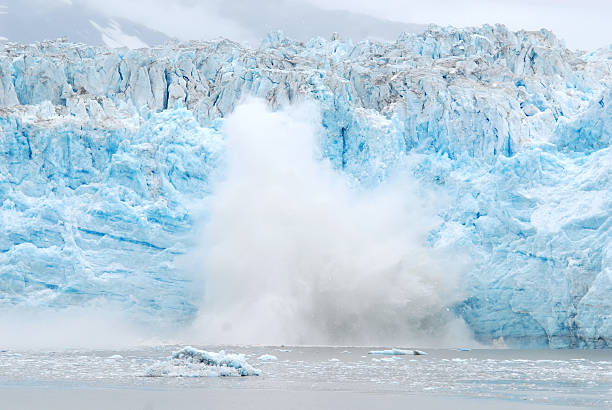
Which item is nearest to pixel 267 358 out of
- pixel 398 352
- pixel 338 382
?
pixel 398 352

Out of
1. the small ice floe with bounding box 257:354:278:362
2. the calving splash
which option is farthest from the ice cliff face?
the small ice floe with bounding box 257:354:278:362

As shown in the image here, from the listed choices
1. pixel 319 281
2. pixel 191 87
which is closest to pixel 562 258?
pixel 319 281

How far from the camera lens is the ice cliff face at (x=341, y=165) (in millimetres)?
30766

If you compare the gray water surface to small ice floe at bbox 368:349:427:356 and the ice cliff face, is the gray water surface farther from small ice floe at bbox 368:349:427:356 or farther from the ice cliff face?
the ice cliff face

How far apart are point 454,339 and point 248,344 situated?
321 inches

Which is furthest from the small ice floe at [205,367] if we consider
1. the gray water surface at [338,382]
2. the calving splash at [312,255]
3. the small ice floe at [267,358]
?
the calving splash at [312,255]

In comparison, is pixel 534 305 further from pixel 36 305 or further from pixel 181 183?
pixel 36 305

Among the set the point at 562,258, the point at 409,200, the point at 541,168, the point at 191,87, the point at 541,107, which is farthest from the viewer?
the point at 191,87

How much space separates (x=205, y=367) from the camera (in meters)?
20.2

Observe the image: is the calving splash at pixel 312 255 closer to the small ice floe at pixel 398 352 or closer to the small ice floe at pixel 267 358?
the small ice floe at pixel 398 352

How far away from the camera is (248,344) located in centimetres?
3334

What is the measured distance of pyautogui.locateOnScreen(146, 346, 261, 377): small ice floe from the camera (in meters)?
19.7

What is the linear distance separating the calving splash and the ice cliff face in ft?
3.02

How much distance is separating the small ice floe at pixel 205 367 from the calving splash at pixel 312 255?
1312cm
